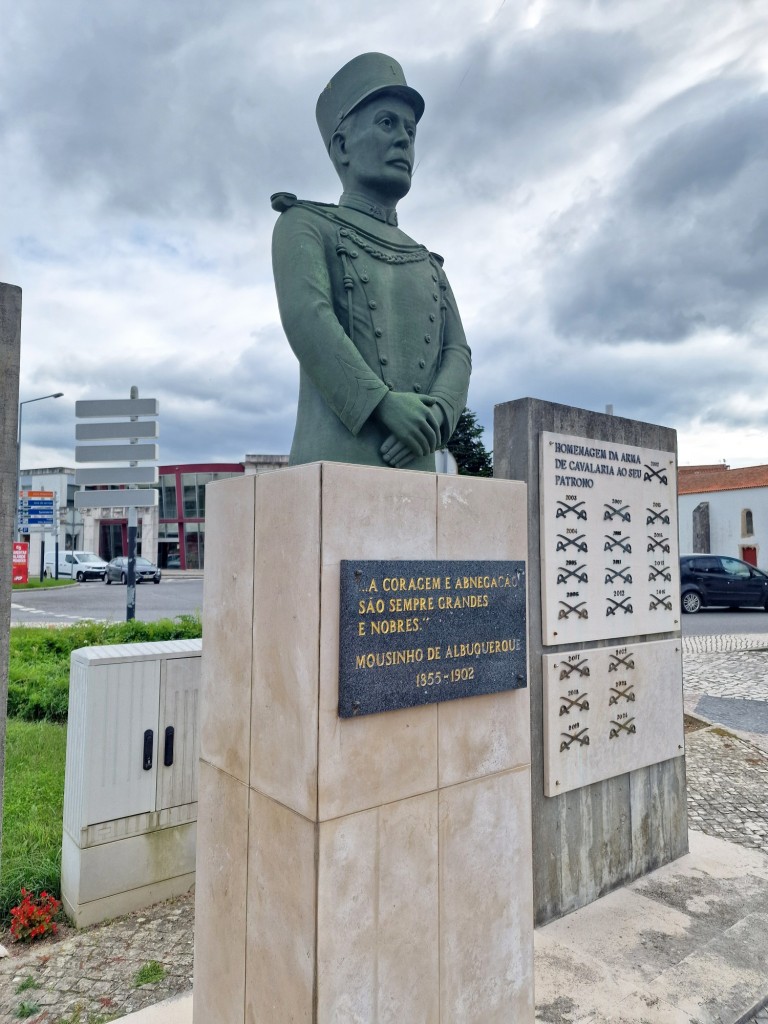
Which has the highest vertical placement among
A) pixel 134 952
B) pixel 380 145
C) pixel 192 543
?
pixel 380 145

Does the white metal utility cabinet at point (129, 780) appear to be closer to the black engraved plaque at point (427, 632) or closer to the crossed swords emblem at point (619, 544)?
the black engraved plaque at point (427, 632)

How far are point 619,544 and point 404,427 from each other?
212cm

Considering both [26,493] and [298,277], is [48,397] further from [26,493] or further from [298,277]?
[298,277]

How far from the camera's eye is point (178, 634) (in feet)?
26.3

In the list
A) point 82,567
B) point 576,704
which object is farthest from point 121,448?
point 82,567

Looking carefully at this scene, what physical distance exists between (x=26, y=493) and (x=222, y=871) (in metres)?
34.8

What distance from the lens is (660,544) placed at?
168 inches

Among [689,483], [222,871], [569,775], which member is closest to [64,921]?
[222,871]

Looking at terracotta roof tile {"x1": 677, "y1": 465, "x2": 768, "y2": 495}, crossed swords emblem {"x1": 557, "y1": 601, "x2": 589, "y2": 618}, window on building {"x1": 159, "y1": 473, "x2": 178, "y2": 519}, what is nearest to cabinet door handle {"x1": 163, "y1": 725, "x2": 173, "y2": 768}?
crossed swords emblem {"x1": 557, "y1": 601, "x2": 589, "y2": 618}

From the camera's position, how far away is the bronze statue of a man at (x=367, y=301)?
8.00 feet

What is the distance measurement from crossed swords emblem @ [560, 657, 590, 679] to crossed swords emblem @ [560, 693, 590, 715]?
115 mm

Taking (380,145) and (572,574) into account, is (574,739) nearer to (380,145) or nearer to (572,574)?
(572,574)

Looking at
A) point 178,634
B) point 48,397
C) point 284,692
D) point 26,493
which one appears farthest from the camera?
point 26,493

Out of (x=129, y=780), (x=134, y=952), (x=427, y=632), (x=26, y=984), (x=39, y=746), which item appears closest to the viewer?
(x=427, y=632)
